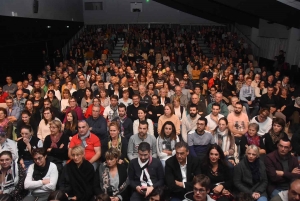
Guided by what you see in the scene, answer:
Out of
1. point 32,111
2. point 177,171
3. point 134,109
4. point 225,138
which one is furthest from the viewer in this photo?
point 134,109

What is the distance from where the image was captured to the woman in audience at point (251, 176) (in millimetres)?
3150

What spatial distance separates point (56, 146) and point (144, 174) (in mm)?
1341

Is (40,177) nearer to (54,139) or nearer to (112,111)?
(54,139)

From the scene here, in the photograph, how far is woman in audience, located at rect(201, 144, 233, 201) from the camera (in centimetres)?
311

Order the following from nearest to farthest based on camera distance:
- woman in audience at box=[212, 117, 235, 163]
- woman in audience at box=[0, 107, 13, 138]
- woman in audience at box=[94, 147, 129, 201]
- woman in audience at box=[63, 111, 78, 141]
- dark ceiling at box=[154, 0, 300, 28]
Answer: woman in audience at box=[94, 147, 129, 201] → woman in audience at box=[212, 117, 235, 163] → woman in audience at box=[0, 107, 13, 138] → woman in audience at box=[63, 111, 78, 141] → dark ceiling at box=[154, 0, 300, 28]

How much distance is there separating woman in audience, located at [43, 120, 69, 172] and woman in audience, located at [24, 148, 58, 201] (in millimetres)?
489

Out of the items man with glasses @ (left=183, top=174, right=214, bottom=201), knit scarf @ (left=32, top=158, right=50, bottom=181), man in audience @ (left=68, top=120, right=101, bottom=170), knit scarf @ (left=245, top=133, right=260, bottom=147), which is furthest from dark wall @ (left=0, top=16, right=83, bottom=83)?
man with glasses @ (left=183, top=174, right=214, bottom=201)

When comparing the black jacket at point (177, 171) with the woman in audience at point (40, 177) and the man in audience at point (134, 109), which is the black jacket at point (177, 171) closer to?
the woman in audience at point (40, 177)

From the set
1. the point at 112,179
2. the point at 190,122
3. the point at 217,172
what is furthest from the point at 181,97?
the point at 112,179

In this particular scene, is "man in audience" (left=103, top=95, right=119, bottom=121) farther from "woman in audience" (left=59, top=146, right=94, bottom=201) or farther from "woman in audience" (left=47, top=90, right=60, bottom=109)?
"woman in audience" (left=59, top=146, right=94, bottom=201)

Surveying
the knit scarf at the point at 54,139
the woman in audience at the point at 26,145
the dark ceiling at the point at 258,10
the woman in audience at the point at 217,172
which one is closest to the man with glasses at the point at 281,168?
the woman in audience at the point at 217,172

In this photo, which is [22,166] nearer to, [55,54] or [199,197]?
[199,197]

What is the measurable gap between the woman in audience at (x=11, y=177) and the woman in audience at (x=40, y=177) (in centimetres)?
11

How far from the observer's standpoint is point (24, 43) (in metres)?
9.22
